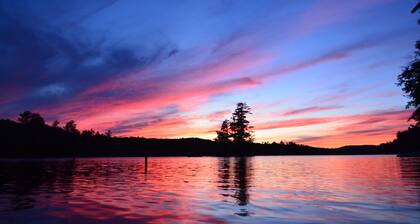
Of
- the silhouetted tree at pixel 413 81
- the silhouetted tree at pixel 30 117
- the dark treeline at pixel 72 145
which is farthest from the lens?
the silhouetted tree at pixel 30 117

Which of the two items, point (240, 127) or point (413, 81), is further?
point (240, 127)

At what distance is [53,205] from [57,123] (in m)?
184

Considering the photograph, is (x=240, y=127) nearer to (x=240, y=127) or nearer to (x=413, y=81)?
(x=240, y=127)

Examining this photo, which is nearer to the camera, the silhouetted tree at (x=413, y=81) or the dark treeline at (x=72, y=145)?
the silhouetted tree at (x=413, y=81)

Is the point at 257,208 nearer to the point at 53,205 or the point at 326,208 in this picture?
the point at 326,208

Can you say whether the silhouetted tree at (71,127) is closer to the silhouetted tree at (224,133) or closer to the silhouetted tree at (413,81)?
the silhouetted tree at (224,133)

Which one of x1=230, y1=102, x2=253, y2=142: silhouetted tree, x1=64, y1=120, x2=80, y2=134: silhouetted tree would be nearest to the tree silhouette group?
x1=230, y1=102, x2=253, y2=142: silhouetted tree

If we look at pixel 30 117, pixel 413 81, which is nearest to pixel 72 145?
pixel 30 117

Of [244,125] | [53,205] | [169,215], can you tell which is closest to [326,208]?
[169,215]

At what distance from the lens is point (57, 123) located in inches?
7244

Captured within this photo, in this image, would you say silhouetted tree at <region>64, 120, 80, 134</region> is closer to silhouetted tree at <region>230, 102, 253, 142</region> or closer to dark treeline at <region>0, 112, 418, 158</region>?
dark treeline at <region>0, 112, 418, 158</region>

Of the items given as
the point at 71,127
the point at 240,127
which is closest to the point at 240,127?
the point at 240,127

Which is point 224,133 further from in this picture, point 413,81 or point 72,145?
point 413,81

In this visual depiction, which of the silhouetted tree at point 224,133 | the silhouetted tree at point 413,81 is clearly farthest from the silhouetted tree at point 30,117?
the silhouetted tree at point 413,81
